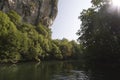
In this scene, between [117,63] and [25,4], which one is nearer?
[117,63]

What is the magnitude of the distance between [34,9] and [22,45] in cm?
6262

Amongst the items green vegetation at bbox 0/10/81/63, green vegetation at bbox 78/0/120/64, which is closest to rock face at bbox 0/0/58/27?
green vegetation at bbox 0/10/81/63

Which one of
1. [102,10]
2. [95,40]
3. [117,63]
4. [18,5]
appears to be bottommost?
[117,63]

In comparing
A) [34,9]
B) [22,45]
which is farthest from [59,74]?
[34,9]

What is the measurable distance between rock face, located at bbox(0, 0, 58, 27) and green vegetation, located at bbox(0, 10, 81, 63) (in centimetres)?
738

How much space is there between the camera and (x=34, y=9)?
15900 centimetres

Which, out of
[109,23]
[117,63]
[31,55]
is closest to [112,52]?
[117,63]

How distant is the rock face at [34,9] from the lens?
138625 millimetres

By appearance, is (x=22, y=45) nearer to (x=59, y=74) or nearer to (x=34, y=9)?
(x=59, y=74)

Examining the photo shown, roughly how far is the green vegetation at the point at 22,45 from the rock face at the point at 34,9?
7.38m

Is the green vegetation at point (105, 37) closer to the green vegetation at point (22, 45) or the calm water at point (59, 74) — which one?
the calm water at point (59, 74)

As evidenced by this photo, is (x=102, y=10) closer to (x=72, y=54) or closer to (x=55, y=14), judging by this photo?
(x=72, y=54)

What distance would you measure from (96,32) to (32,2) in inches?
4110

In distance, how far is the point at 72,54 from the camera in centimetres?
16275
